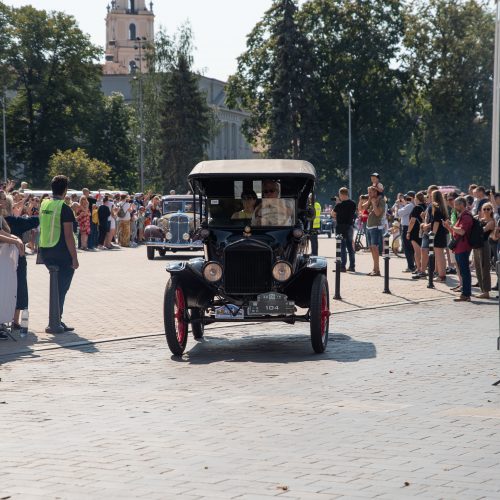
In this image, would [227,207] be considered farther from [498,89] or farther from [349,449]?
[498,89]

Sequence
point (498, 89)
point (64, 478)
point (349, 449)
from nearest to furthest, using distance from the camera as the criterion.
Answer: point (64, 478) < point (349, 449) < point (498, 89)

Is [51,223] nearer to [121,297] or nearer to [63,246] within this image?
[63,246]

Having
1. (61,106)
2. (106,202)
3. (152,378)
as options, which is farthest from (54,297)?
(61,106)

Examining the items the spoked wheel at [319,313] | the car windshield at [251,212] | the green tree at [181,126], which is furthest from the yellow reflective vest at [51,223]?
the green tree at [181,126]

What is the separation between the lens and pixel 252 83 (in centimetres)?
8431

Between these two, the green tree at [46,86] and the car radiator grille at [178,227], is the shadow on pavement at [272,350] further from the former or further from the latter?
the green tree at [46,86]

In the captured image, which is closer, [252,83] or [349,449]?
[349,449]

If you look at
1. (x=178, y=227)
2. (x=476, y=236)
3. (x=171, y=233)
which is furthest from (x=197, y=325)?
(x=178, y=227)

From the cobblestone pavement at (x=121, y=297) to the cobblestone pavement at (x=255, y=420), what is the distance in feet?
3.40

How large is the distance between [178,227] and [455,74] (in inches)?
2072

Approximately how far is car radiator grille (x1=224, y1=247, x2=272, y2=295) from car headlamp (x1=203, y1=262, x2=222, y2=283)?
79mm

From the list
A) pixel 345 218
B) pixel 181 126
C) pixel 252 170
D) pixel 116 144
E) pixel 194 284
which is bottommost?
pixel 194 284

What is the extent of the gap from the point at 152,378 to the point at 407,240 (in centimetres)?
1605

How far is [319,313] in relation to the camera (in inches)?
513
